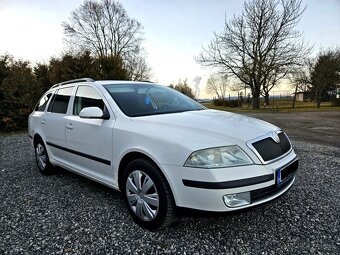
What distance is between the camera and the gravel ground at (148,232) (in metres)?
2.24

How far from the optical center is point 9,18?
9578 mm

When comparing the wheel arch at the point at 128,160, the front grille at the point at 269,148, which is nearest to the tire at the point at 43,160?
the wheel arch at the point at 128,160

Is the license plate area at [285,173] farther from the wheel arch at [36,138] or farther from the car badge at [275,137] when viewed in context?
the wheel arch at [36,138]

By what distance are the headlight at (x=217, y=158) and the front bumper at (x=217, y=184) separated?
0.14ft

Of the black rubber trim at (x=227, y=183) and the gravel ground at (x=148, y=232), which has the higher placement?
the black rubber trim at (x=227, y=183)

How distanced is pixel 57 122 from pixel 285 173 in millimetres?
3350

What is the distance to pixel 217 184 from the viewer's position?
204 cm

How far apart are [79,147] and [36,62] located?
13.6 m

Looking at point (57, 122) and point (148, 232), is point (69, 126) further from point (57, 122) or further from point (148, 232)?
point (148, 232)

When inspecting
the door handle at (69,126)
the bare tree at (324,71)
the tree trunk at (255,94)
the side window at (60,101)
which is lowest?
the door handle at (69,126)

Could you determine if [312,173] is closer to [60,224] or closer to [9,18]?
[60,224]

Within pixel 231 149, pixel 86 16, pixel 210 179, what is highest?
pixel 86 16

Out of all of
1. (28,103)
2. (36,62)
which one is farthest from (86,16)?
(28,103)

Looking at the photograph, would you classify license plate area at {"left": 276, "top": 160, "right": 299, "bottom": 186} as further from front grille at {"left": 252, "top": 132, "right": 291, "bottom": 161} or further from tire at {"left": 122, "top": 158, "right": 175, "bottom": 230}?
tire at {"left": 122, "top": 158, "right": 175, "bottom": 230}
